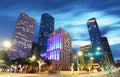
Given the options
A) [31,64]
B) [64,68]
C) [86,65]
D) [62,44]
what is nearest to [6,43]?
[31,64]

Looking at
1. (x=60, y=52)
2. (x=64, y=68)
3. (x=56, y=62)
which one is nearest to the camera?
(x=56, y=62)

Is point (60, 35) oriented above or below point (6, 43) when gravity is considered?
above

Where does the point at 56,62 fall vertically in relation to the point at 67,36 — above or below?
below

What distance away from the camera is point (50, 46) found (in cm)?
16988

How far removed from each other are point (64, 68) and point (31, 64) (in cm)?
5260

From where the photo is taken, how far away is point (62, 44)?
15188 centimetres

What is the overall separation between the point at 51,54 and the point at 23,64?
65.0 m

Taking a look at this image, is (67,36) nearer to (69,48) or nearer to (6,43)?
(69,48)

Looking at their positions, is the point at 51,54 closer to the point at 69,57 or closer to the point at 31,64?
the point at 69,57

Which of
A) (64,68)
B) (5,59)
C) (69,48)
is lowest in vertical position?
(64,68)

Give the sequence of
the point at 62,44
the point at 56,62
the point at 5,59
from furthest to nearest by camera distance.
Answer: the point at 62,44 → the point at 56,62 → the point at 5,59

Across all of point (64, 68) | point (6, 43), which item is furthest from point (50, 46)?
point (6, 43)

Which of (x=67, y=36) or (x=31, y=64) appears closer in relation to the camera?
(x=31, y=64)

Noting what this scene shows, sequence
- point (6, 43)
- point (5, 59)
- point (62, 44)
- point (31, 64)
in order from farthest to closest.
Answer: point (62, 44)
point (5, 59)
point (31, 64)
point (6, 43)
